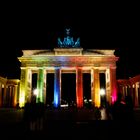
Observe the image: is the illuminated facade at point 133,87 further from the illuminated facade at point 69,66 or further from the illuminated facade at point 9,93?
the illuminated facade at point 9,93

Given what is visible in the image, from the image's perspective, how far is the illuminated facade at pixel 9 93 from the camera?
54.1 m

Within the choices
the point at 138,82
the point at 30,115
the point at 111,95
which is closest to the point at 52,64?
the point at 111,95

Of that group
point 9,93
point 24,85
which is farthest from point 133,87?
point 9,93

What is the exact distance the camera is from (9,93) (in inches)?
2203

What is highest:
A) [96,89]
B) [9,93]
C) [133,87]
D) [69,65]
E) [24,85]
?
[69,65]

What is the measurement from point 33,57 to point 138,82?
20583 mm

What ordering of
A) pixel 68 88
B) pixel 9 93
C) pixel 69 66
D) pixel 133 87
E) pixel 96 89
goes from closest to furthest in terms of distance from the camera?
pixel 96 89 < pixel 69 66 < pixel 133 87 < pixel 9 93 < pixel 68 88

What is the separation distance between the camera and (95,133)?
445 inches

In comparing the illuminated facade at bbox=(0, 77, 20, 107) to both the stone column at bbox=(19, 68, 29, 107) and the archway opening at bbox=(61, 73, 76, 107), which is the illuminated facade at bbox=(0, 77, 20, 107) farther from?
the archway opening at bbox=(61, 73, 76, 107)

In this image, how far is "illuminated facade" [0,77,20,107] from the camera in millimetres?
54062

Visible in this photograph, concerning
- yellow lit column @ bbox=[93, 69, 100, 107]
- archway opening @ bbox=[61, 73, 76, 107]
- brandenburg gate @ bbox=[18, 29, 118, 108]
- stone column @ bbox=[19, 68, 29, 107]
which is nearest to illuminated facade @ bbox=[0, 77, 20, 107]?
stone column @ bbox=[19, 68, 29, 107]

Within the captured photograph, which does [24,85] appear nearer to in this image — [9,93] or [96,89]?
[9,93]

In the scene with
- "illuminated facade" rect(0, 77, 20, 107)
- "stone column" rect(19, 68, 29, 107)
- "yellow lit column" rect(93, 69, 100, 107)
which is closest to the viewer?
"yellow lit column" rect(93, 69, 100, 107)

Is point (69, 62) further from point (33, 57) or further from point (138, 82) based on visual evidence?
point (138, 82)
